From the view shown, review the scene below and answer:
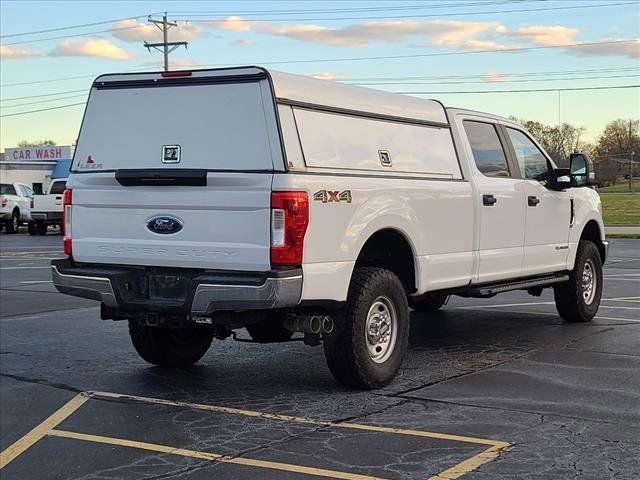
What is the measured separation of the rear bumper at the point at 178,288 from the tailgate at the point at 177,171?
0.29ft

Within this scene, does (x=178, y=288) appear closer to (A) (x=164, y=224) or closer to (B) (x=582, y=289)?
(A) (x=164, y=224)

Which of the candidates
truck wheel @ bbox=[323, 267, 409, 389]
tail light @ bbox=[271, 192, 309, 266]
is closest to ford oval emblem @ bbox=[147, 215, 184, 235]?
tail light @ bbox=[271, 192, 309, 266]

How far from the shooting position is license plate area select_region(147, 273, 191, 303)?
635 cm

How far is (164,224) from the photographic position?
21.4 feet

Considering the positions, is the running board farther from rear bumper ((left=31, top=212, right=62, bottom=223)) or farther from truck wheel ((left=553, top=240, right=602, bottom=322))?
rear bumper ((left=31, top=212, right=62, bottom=223))

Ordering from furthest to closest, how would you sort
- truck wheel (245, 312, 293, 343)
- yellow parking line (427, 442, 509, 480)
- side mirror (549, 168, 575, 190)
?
side mirror (549, 168, 575, 190) < truck wheel (245, 312, 293, 343) < yellow parking line (427, 442, 509, 480)

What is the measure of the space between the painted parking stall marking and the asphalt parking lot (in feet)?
0.05

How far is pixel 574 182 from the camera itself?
9.55 meters

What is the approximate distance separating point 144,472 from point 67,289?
94.6 inches

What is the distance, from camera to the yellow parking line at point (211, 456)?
480 cm

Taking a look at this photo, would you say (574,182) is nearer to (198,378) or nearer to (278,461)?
(198,378)

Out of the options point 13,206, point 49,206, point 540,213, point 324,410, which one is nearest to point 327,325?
point 324,410

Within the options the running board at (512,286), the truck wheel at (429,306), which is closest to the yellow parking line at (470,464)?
the running board at (512,286)

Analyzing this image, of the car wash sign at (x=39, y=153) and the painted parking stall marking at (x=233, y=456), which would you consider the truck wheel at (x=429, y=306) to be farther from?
the car wash sign at (x=39, y=153)
